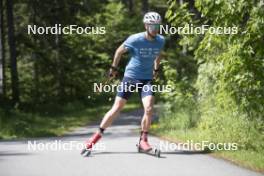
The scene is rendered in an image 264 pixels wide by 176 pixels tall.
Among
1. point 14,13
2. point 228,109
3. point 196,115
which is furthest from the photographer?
point 14,13

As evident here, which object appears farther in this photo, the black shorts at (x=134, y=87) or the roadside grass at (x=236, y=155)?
the black shorts at (x=134, y=87)

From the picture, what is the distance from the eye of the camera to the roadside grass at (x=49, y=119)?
17141 millimetres

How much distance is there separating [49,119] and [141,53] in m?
13.7

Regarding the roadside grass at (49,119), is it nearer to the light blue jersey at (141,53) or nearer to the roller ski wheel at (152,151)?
the roller ski wheel at (152,151)

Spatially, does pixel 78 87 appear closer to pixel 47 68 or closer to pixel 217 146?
pixel 47 68

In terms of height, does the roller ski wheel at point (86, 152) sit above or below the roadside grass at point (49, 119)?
above

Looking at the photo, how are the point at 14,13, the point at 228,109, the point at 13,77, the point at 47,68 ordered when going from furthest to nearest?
the point at 47,68, the point at 14,13, the point at 13,77, the point at 228,109

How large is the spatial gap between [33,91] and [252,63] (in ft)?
74.1

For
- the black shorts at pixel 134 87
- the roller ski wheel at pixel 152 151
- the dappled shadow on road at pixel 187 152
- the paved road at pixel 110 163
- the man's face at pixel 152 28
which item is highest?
the man's face at pixel 152 28

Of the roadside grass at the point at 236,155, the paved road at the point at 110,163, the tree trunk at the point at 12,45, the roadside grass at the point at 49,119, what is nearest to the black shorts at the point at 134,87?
the paved road at the point at 110,163

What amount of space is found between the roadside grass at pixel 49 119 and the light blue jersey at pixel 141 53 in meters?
6.91

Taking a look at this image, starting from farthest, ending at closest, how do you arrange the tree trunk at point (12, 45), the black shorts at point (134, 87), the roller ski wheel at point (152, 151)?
the tree trunk at point (12, 45)
the black shorts at point (134, 87)
the roller ski wheel at point (152, 151)

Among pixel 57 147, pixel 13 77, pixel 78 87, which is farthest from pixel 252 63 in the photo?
pixel 78 87

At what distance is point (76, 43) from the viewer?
106ft
